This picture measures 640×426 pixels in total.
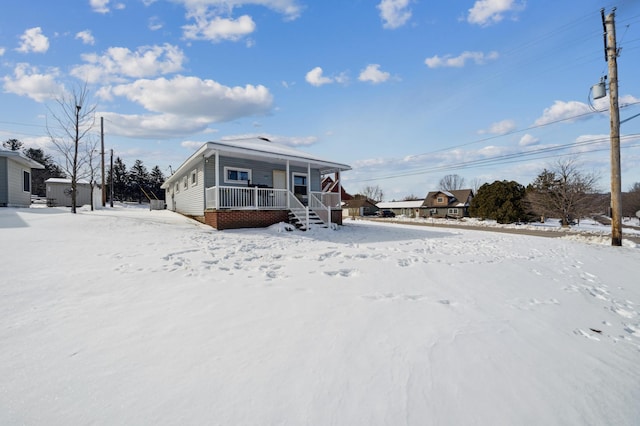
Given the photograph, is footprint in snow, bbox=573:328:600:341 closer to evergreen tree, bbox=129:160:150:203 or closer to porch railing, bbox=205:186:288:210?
porch railing, bbox=205:186:288:210

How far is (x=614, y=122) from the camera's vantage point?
1078 cm

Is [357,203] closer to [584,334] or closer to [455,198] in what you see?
[455,198]

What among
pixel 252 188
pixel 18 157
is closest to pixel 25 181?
pixel 18 157

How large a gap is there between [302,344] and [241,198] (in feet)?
30.5

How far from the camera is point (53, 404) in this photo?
183cm

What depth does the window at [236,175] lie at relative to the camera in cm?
1255

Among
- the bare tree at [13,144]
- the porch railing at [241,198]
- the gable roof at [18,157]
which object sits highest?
the bare tree at [13,144]

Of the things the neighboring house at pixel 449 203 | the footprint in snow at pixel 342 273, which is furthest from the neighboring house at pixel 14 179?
the neighboring house at pixel 449 203

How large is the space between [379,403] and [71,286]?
4.15 m

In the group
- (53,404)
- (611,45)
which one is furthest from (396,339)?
(611,45)

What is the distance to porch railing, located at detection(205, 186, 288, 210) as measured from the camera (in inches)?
423

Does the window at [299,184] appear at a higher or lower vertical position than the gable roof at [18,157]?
lower

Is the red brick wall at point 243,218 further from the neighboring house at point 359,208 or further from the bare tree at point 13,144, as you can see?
the bare tree at point 13,144

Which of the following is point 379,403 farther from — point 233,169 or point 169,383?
point 233,169
